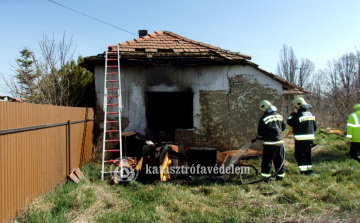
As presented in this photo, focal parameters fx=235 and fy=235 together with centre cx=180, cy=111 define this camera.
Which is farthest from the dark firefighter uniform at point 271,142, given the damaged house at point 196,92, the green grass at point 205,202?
the damaged house at point 196,92

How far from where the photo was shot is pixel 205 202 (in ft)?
13.7

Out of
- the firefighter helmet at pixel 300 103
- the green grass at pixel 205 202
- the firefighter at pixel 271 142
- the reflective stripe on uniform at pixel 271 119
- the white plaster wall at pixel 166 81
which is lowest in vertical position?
the green grass at pixel 205 202

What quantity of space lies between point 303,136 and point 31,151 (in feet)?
19.1

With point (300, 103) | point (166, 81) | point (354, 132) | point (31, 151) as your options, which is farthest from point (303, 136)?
point (31, 151)

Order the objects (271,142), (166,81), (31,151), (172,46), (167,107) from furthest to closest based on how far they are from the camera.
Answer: (167,107) < (172,46) < (166,81) < (271,142) < (31,151)

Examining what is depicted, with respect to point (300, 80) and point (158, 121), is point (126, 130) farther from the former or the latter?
point (300, 80)

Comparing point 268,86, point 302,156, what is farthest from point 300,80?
point 302,156

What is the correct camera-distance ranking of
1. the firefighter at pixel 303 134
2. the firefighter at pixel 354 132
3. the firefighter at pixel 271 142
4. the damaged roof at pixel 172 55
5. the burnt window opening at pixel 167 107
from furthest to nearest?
the burnt window opening at pixel 167 107, the damaged roof at pixel 172 55, the firefighter at pixel 354 132, the firefighter at pixel 303 134, the firefighter at pixel 271 142

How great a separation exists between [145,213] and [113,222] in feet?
1.68

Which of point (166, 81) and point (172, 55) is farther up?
point (172, 55)

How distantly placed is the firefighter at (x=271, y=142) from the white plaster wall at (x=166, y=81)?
8.42 ft

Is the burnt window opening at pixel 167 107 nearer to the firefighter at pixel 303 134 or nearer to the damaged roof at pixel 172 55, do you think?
the damaged roof at pixel 172 55

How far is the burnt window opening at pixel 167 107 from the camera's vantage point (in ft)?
25.5

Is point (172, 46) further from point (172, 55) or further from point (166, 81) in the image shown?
point (166, 81)
